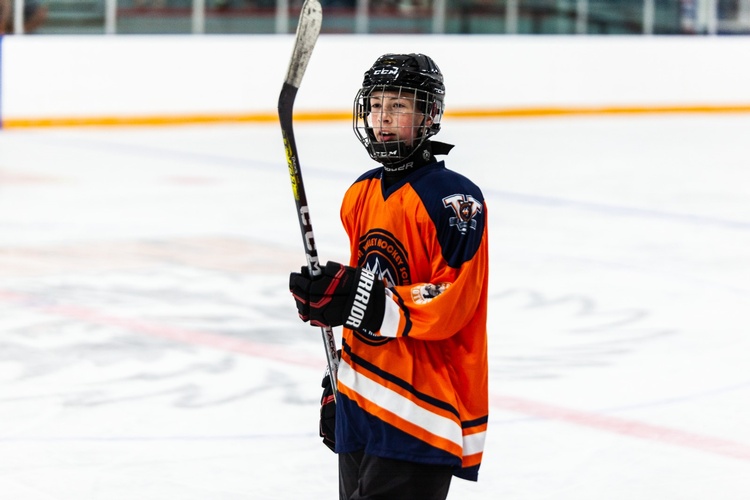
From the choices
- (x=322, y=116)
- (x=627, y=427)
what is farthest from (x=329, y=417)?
(x=322, y=116)

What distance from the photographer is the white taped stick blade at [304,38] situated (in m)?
2.06

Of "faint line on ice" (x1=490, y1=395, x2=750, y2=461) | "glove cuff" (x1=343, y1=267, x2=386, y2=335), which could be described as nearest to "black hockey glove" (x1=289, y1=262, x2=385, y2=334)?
"glove cuff" (x1=343, y1=267, x2=386, y2=335)

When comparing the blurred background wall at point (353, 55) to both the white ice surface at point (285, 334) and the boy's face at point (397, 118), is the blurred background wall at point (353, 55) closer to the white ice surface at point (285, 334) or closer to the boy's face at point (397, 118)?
the white ice surface at point (285, 334)

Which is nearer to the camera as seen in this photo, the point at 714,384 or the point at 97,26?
the point at 714,384

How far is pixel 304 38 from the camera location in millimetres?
2072

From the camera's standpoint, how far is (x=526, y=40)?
14.0 m

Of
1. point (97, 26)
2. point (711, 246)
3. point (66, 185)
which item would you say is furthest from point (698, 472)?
point (97, 26)

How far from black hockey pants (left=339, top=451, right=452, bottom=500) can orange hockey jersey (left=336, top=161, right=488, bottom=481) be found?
0.02 metres

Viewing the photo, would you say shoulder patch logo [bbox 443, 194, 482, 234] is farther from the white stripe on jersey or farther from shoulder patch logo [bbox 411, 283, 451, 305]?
the white stripe on jersey

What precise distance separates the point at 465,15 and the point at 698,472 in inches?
428

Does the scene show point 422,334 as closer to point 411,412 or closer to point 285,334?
point 411,412

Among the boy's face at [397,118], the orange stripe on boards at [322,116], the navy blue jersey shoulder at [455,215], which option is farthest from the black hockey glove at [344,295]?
the orange stripe on boards at [322,116]

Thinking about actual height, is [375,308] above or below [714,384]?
above

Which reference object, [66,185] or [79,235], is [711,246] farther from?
[66,185]
